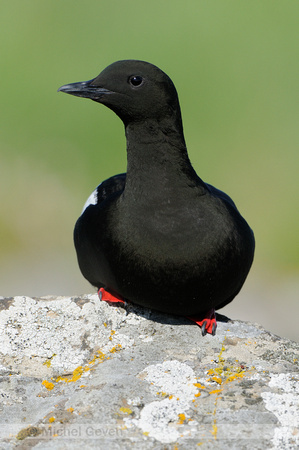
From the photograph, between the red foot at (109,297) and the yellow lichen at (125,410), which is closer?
the yellow lichen at (125,410)

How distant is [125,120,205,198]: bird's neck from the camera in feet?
16.0

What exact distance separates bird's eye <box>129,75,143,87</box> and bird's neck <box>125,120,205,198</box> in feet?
0.93

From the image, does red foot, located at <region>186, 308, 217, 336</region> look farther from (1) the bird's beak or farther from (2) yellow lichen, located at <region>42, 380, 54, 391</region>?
(1) the bird's beak

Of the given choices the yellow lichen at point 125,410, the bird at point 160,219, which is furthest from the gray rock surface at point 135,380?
the bird at point 160,219

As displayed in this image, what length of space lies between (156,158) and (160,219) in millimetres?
454

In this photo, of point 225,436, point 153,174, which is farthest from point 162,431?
point 153,174

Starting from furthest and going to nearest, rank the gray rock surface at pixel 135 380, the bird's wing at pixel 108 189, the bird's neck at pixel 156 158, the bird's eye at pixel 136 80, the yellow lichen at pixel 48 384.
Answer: the bird's wing at pixel 108 189 → the bird's neck at pixel 156 158 → the bird's eye at pixel 136 80 → the yellow lichen at pixel 48 384 → the gray rock surface at pixel 135 380

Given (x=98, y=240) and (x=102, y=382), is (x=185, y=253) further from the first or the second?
(x=102, y=382)

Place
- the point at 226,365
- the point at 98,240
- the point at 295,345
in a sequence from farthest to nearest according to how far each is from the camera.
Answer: the point at 98,240, the point at 295,345, the point at 226,365

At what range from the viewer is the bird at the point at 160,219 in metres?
4.80

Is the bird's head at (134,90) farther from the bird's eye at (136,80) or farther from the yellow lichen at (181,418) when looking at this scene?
the yellow lichen at (181,418)

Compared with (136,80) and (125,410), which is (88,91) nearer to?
(136,80)

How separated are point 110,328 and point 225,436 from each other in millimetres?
1596

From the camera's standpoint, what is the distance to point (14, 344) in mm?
4586
